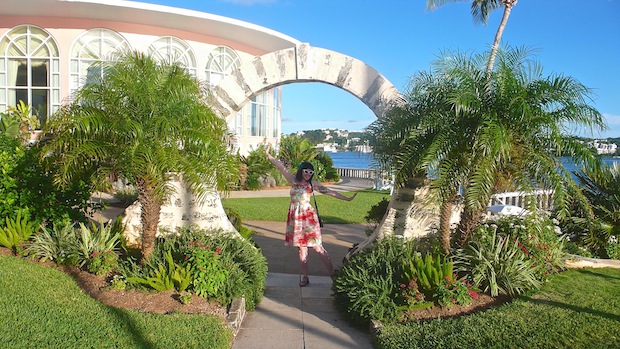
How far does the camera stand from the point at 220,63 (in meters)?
20.9

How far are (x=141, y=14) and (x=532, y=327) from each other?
1715 cm

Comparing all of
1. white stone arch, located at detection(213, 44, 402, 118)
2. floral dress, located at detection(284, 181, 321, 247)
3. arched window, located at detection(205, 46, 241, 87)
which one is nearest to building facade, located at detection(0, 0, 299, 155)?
arched window, located at detection(205, 46, 241, 87)

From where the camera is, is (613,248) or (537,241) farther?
(613,248)

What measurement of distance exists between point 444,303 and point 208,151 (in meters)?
3.19

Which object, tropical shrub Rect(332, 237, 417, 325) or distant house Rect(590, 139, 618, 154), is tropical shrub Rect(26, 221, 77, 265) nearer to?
tropical shrub Rect(332, 237, 417, 325)

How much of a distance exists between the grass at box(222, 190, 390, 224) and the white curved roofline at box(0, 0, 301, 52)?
7.22m

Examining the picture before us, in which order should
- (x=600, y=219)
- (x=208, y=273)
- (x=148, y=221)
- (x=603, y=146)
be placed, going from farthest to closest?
(x=600, y=219)
(x=603, y=146)
(x=148, y=221)
(x=208, y=273)

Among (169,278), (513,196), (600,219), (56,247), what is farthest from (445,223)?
(513,196)

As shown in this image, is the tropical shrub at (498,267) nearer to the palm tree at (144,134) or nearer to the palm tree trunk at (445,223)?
the palm tree trunk at (445,223)

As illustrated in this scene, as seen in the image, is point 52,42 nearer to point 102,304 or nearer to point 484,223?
point 102,304

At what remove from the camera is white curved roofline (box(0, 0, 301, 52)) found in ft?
56.1

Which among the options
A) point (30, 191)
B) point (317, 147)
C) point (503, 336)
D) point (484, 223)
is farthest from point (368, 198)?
point (503, 336)

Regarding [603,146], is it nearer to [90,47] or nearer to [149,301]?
[149,301]

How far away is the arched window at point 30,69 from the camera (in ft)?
59.5
